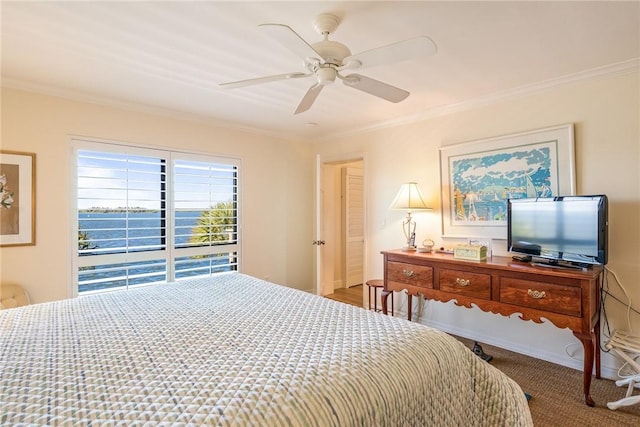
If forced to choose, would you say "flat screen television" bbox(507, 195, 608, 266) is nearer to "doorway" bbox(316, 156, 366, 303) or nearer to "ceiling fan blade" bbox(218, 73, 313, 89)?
"ceiling fan blade" bbox(218, 73, 313, 89)

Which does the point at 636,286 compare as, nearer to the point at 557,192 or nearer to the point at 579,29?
the point at 557,192

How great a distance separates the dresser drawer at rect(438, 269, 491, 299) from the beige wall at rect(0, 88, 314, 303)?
2.40m

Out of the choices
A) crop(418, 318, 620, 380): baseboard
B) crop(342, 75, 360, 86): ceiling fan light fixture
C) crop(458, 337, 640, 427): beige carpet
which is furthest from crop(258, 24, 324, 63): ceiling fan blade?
crop(418, 318, 620, 380): baseboard

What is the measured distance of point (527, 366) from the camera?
106 inches

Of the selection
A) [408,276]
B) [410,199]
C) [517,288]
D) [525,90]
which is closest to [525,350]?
[517,288]

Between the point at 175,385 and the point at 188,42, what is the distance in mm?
2031

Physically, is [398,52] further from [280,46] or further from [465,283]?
[465,283]

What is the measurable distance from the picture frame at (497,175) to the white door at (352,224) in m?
2.16

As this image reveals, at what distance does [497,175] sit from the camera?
3037 mm

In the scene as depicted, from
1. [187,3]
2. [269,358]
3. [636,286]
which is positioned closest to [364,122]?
[187,3]

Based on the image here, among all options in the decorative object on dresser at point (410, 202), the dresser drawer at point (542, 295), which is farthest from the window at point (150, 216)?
the dresser drawer at point (542, 295)

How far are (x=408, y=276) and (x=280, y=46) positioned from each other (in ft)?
7.41

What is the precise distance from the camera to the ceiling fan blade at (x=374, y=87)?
1982 millimetres

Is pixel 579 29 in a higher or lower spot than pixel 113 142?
higher
